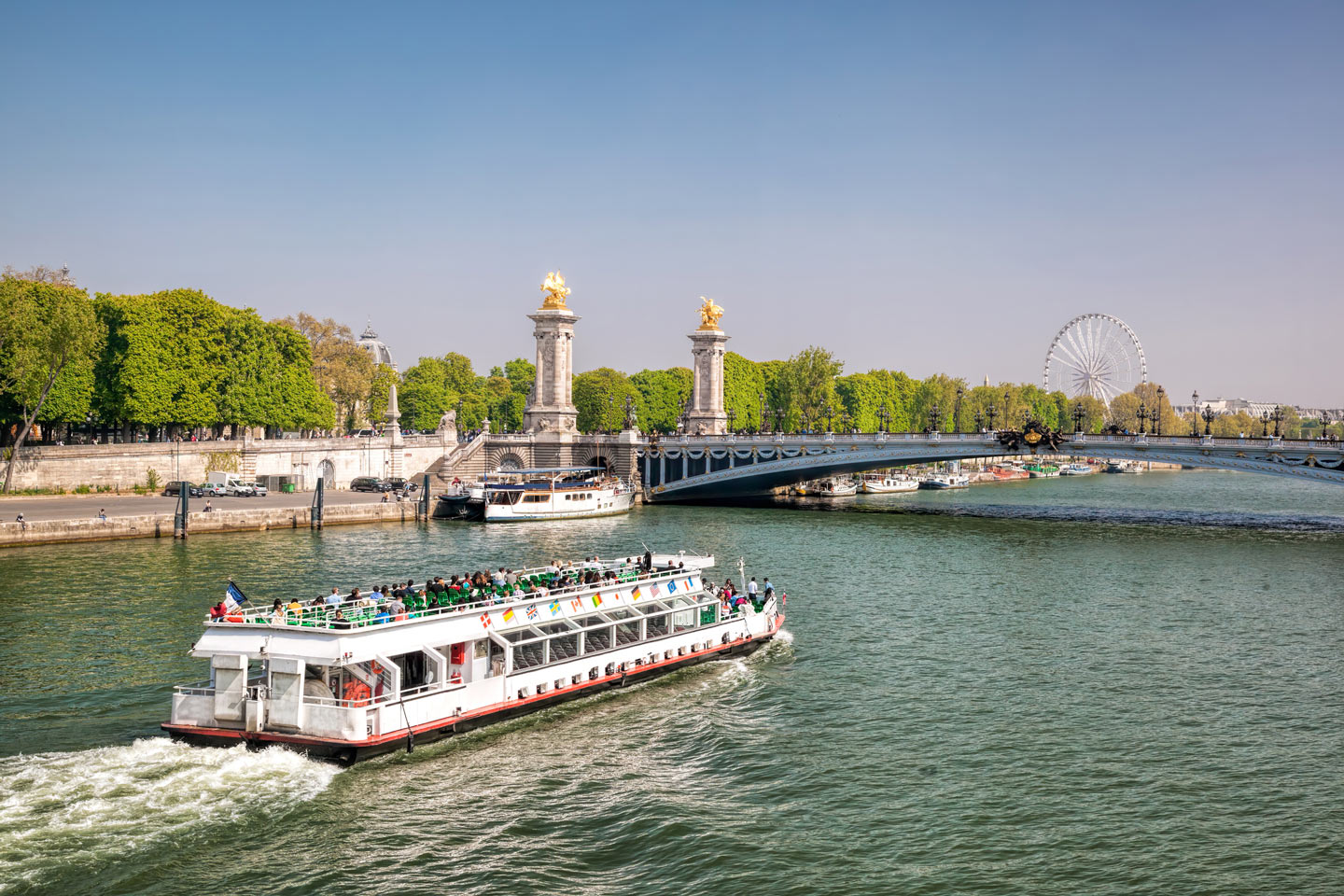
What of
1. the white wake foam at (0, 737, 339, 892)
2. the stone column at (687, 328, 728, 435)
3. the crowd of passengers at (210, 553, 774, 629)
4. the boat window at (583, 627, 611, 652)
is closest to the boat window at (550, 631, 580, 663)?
the boat window at (583, 627, 611, 652)

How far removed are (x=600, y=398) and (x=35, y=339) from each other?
82021 mm

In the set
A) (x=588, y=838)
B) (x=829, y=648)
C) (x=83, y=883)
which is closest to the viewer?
(x=83, y=883)

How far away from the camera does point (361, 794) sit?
25656 millimetres

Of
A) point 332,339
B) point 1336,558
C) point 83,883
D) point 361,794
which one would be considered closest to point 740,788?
point 361,794

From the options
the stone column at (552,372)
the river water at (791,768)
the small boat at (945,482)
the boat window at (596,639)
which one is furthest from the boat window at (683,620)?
the small boat at (945,482)

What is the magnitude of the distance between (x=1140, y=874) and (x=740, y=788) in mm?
8706

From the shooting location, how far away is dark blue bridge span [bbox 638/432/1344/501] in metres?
76.1

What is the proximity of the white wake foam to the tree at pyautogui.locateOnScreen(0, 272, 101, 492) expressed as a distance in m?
56.1

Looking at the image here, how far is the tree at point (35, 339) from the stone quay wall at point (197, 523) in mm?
14915

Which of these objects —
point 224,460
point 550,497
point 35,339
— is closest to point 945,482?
point 550,497

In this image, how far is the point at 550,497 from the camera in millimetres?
87688

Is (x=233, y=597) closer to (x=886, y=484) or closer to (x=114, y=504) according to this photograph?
(x=114, y=504)

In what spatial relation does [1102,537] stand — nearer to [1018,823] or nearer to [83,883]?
[1018,823]

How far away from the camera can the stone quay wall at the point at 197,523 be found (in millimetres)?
61188
